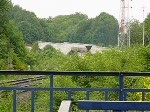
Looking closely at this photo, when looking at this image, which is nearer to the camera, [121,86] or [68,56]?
[121,86]

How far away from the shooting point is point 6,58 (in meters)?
44.3

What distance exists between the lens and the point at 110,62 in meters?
20.5

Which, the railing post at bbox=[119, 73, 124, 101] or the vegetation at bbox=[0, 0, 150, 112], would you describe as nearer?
the railing post at bbox=[119, 73, 124, 101]

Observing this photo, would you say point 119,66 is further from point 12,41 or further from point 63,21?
point 63,21

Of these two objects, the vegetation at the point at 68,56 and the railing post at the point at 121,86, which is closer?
the railing post at the point at 121,86

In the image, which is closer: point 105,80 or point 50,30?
point 105,80

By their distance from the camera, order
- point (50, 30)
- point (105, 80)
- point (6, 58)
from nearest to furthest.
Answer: point (105, 80) < point (6, 58) < point (50, 30)

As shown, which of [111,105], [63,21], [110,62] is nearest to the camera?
[111,105]

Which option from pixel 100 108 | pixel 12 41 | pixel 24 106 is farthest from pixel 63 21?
pixel 100 108

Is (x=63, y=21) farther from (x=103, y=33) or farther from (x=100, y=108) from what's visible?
(x=100, y=108)

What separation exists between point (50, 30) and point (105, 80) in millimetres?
68479

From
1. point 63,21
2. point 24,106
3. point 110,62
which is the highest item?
point 63,21

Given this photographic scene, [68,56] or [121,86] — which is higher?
[121,86]

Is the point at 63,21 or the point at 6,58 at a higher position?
the point at 63,21
